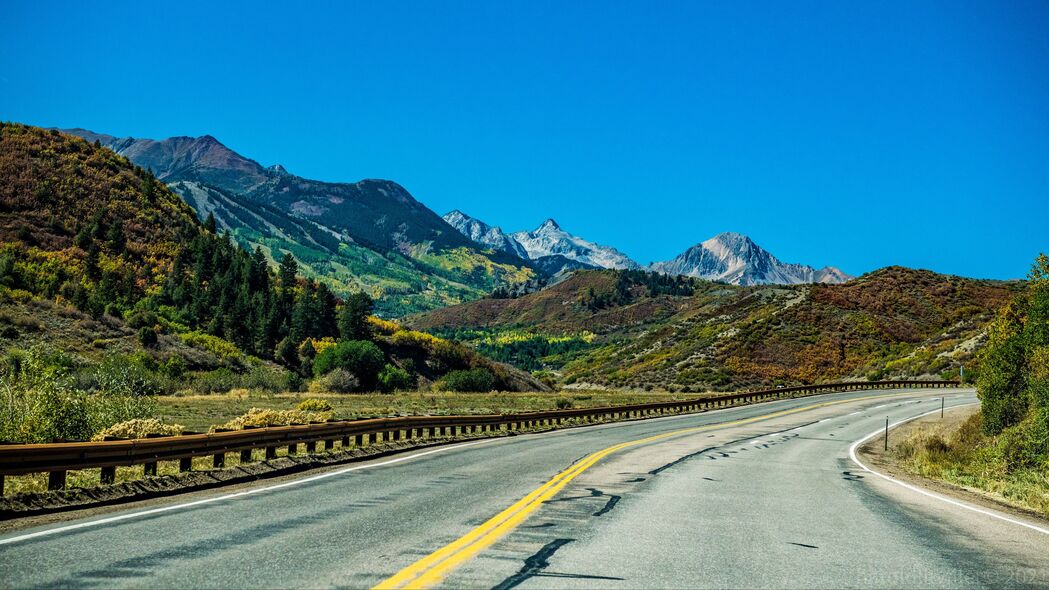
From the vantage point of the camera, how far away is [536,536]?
8.23m

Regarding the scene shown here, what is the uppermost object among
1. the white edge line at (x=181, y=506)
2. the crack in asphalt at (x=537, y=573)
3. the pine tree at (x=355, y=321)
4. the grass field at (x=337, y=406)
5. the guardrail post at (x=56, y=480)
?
the pine tree at (x=355, y=321)

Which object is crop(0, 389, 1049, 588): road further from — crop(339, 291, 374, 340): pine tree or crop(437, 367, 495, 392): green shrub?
crop(339, 291, 374, 340): pine tree

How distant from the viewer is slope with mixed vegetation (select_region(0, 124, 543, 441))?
161 feet

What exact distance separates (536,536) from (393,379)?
184 ft

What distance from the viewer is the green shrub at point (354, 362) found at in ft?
195

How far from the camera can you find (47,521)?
8844mm

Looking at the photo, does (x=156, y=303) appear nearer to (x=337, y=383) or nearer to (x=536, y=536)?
(x=337, y=383)

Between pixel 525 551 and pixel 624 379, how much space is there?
299 ft

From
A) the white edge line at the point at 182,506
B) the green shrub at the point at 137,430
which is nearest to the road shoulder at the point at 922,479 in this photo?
the white edge line at the point at 182,506

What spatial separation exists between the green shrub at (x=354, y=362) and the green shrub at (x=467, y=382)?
686 cm

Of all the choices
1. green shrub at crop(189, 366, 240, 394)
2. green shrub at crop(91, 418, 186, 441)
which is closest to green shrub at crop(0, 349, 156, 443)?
green shrub at crop(91, 418, 186, 441)

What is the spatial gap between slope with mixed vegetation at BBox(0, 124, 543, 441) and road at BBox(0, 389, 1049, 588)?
28.2 m

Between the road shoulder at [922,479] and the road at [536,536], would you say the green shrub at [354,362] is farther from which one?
the road at [536,536]

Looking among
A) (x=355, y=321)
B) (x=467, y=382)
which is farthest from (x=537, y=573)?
(x=355, y=321)
